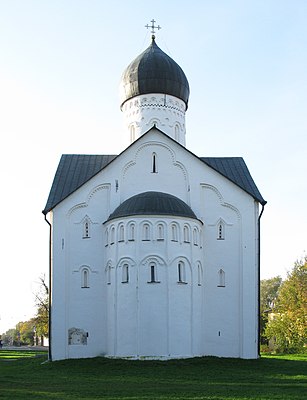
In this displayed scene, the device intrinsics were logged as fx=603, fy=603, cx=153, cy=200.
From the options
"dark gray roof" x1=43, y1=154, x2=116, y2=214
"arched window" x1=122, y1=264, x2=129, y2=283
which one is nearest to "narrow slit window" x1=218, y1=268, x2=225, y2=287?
"arched window" x1=122, y1=264, x2=129, y2=283

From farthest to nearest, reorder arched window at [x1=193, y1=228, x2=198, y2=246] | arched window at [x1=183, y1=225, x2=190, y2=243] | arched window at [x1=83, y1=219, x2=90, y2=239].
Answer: arched window at [x1=83, y1=219, x2=90, y2=239]
arched window at [x1=193, y1=228, x2=198, y2=246]
arched window at [x1=183, y1=225, x2=190, y2=243]

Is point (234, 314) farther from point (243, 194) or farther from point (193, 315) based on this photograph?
point (243, 194)

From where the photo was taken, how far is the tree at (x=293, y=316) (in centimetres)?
3653

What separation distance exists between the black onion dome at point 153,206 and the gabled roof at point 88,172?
229 centimetres

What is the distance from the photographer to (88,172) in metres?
25.5

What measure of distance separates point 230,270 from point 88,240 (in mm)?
5622

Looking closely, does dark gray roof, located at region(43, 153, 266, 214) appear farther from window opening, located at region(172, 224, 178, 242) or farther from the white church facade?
window opening, located at region(172, 224, 178, 242)

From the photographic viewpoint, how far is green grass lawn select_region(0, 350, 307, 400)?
1294 centimetres

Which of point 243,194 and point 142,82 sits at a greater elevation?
point 142,82

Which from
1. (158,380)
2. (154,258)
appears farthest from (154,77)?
(158,380)

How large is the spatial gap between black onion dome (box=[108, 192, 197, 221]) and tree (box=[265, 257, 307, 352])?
16.5m

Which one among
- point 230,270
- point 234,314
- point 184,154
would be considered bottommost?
point 234,314

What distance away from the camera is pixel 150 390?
13719 millimetres

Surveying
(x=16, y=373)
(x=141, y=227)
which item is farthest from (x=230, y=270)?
(x=16, y=373)
